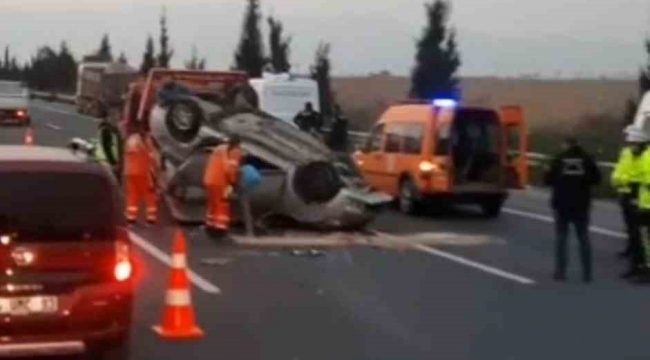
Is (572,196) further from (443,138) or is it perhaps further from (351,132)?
(351,132)

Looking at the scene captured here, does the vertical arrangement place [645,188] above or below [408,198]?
above

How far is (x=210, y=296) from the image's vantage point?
16.7 meters

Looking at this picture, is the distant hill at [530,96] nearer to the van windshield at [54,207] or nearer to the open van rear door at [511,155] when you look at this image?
the open van rear door at [511,155]

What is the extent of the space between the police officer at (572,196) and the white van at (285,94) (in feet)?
74.9

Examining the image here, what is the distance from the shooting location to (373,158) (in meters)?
28.8

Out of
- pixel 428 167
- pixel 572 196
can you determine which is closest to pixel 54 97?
pixel 428 167

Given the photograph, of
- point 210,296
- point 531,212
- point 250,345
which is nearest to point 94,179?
point 250,345

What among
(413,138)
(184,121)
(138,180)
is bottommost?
(138,180)

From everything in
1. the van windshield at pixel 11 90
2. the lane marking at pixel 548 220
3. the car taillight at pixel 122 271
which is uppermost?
the car taillight at pixel 122 271

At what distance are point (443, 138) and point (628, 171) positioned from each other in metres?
7.99

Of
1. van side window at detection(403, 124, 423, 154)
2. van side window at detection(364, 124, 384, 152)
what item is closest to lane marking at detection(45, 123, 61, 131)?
van side window at detection(364, 124, 384, 152)

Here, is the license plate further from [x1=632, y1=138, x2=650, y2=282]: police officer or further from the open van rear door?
the open van rear door

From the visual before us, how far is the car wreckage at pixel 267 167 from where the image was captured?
24078 millimetres

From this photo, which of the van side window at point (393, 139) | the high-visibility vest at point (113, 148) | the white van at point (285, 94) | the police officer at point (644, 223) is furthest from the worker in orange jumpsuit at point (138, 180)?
the white van at point (285, 94)
